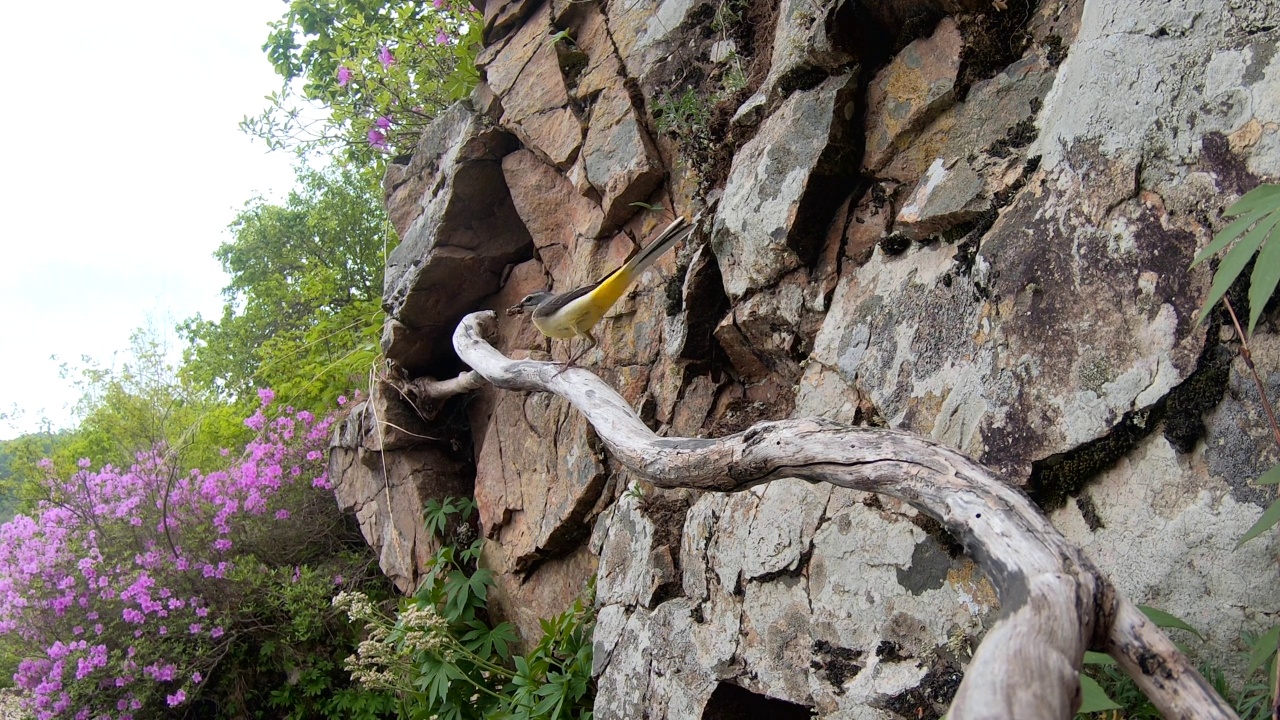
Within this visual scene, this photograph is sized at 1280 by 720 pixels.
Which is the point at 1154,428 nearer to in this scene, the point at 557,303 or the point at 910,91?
the point at 910,91

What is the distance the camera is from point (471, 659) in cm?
430

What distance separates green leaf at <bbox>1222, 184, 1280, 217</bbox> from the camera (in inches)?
52.6

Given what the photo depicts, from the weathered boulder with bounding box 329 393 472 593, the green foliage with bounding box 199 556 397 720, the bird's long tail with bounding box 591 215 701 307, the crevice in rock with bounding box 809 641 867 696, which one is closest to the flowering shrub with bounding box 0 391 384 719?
the green foliage with bounding box 199 556 397 720

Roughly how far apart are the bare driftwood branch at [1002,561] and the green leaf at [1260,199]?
0.67 meters

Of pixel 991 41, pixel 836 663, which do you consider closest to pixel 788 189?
pixel 991 41

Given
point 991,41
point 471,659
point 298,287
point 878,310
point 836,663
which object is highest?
point 298,287

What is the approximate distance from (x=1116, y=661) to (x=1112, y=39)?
76.1 inches

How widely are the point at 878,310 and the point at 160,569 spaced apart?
234 inches

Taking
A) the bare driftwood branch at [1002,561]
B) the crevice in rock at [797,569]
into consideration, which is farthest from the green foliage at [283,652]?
the bare driftwood branch at [1002,561]

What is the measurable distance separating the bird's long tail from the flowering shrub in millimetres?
3999

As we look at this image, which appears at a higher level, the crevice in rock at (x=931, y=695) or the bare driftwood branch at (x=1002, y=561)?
the bare driftwood branch at (x=1002, y=561)

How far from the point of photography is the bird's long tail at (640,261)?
10.9ft

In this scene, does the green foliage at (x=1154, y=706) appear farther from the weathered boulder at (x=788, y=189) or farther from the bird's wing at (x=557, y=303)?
the bird's wing at (x=557, y=303)

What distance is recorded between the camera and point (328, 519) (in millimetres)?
6965
